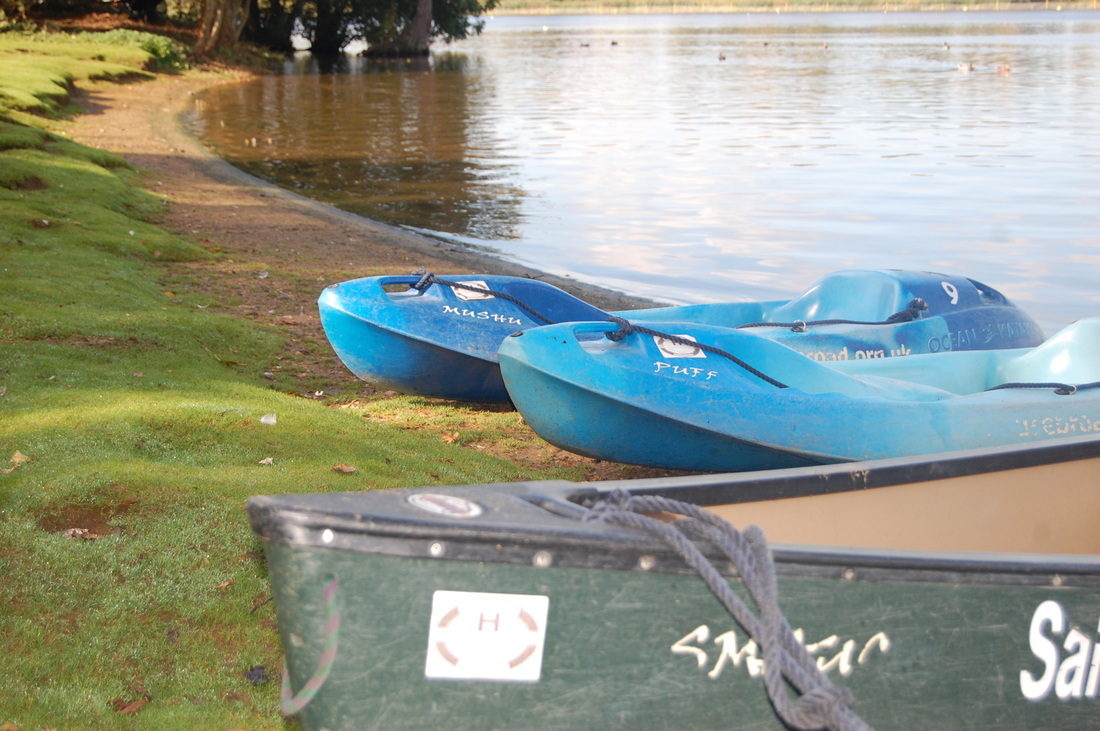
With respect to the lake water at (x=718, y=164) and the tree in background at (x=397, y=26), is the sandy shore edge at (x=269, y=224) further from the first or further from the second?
the tree in background at (x=397, y=26)

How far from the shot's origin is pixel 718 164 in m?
22.6

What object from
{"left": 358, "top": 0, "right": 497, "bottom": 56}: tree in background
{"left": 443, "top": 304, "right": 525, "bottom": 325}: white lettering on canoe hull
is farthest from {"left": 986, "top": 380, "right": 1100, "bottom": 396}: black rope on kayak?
{"left": 358, "top": 0, "right": 497, "bottom": 56}: tree in background

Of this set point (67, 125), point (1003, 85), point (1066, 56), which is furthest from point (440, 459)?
point (1066, 56)

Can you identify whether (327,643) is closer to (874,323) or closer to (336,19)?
(874,323)

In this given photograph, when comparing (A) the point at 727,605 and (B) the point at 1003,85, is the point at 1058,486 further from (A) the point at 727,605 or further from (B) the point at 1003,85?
(B) the point at 1003,85

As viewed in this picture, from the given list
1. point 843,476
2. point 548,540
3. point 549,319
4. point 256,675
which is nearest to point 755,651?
point 548,540

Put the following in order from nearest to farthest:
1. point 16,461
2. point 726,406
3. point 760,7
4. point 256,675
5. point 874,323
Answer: point 256,675 < point 16,461 < point 726,406 < point 874,323 < point 760,7

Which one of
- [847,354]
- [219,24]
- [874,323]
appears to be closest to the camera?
[847,354]

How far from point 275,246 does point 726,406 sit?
341 inches

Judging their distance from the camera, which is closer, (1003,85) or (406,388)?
(406,388)

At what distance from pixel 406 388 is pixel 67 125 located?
19.3 metres

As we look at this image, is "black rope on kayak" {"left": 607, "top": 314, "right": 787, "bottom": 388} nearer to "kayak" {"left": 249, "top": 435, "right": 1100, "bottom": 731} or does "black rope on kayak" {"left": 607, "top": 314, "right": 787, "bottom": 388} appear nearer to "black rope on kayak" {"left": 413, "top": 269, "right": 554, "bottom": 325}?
"black rope on kayak" {"left": 413, "top": 269, "right": 554, "bottom": 325}

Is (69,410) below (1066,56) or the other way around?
below

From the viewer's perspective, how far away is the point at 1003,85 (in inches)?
1496
